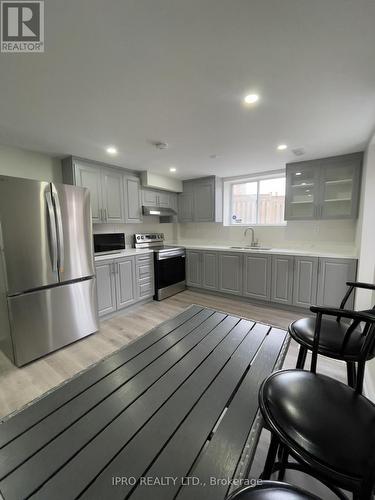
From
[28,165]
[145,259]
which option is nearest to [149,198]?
[145,259]

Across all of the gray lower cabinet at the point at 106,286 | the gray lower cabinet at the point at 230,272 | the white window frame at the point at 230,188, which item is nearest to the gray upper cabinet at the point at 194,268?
the gray lower cabinet at the point at 230,272

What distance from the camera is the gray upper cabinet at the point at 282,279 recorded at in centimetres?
328

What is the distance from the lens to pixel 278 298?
3.39 metres

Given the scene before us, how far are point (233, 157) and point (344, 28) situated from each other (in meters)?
2.05

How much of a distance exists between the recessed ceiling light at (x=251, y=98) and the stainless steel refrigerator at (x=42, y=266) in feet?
6.43

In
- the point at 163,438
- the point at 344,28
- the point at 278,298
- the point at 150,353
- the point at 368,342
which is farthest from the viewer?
the point at 278,298

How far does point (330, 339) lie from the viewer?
1241 millimetres

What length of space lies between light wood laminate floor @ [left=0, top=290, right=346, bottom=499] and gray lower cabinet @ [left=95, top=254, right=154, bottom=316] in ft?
0.69

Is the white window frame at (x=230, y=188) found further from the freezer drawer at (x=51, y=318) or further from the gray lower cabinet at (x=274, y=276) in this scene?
the freezer drawer at (x=51, y=318)

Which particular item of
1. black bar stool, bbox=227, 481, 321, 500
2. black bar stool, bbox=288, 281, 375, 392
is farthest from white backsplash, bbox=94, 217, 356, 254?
black bar stool, bbox=227, 481, 321, 500

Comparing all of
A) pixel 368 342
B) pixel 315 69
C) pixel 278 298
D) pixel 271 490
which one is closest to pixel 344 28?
pixel 315 69

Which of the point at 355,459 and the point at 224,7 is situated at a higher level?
the point at 224,7

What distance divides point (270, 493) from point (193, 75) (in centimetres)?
203

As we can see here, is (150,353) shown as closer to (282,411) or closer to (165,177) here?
(282,411)
